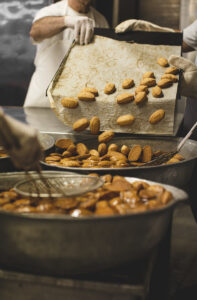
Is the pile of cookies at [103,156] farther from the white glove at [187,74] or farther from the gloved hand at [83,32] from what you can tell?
the gloved hand at [83,32]

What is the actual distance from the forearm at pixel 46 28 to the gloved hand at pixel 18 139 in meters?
1.81

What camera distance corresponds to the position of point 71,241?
652mm

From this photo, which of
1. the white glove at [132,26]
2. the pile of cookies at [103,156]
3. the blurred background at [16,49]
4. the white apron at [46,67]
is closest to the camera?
the pile of cookies at [103,156]

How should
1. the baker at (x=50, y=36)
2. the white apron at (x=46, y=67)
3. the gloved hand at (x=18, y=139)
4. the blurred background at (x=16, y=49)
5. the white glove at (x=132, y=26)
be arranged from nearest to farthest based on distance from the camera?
the gloved hand at (x=18, y=139)
the white glove at (x=132, y=26)
the baker at (x=50, y=36)
the white apron at (x=46, y=67)
the blurred background at (x=16, y=49)

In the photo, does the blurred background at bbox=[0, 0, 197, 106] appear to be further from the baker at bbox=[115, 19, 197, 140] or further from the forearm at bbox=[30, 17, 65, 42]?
the baker at bbox=[115, 19, 197, 140]

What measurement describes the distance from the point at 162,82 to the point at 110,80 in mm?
232

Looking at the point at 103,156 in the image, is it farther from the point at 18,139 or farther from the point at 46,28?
the point at 46,28

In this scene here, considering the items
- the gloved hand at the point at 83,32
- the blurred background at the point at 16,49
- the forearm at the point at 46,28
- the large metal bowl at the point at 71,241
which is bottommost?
the blurred background at the point at 16,49

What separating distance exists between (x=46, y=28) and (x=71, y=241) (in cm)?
208

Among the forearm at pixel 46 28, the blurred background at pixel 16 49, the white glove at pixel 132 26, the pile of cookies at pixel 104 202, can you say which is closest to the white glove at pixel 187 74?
the white glove at pixel 132 26

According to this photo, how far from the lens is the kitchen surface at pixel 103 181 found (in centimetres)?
66

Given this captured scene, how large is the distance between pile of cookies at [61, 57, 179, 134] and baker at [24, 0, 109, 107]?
37.2 inches

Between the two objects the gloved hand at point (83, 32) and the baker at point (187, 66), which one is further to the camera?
the gloved hand at point (83, 32)

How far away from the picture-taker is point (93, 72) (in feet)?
5.11
